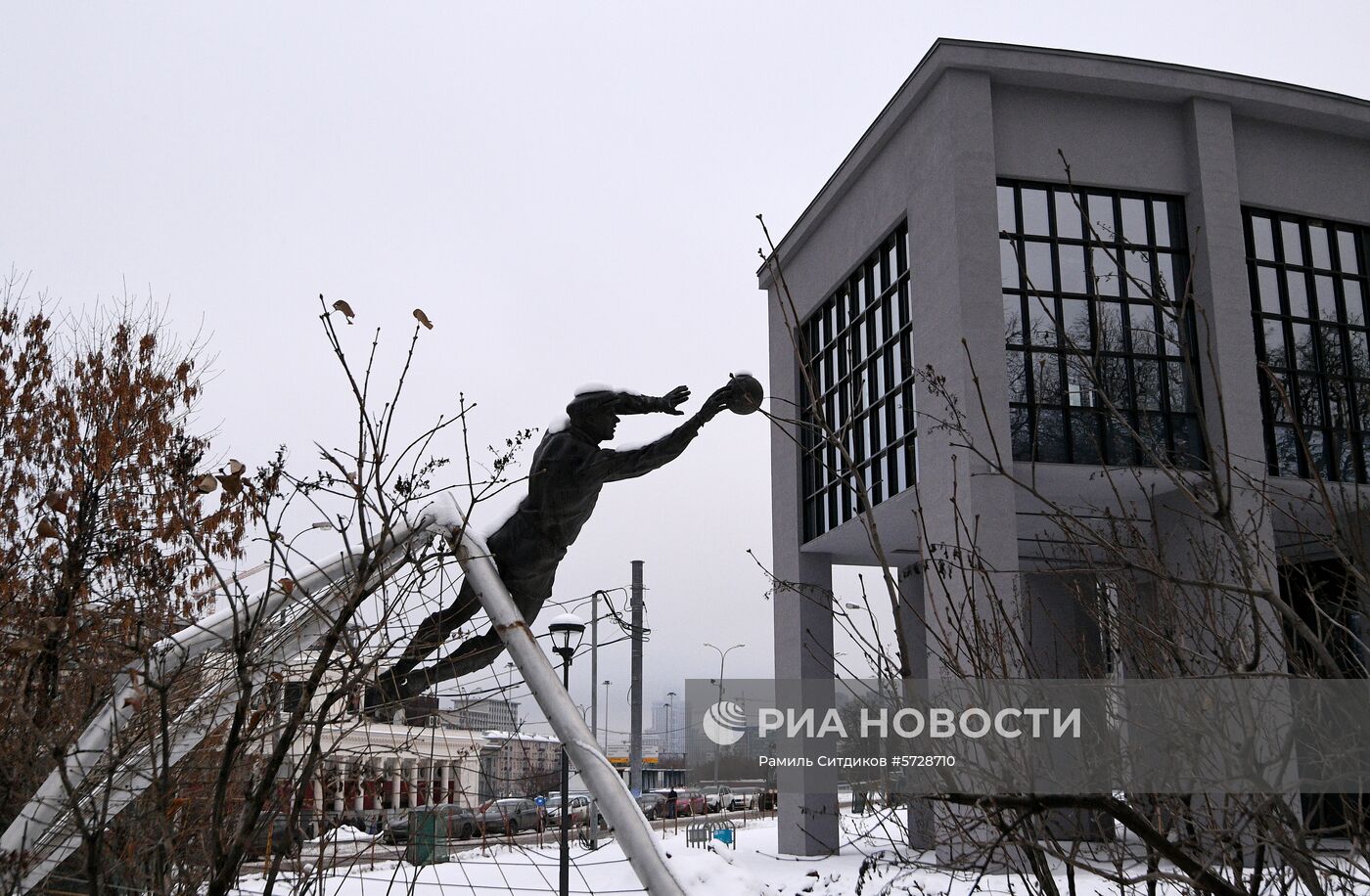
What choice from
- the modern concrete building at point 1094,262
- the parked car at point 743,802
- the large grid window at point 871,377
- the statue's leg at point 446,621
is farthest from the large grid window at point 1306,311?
the parked car at point 743,802

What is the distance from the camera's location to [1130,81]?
1689 centimetres

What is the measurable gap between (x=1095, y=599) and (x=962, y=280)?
12169 mm

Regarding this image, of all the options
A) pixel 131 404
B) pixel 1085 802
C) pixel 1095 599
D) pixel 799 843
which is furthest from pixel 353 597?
pixel 799 843

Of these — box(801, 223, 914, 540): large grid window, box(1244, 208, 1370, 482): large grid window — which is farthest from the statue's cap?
box(1244, 208, 1370, 482): large grid window

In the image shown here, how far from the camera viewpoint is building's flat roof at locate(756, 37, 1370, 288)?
1680cm

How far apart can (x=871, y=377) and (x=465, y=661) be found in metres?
15.4

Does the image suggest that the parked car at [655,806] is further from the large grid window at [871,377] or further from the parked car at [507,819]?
the parked car at [507,819]

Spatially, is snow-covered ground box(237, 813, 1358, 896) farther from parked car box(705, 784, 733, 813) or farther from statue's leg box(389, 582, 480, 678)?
statue's leg box(389, 582, 480, 678)

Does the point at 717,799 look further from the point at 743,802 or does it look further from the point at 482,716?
the point at 482,716

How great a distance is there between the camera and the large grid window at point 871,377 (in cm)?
1800

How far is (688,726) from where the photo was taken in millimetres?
17422

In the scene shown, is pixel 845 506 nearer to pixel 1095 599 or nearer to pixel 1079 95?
pixel 1079 95

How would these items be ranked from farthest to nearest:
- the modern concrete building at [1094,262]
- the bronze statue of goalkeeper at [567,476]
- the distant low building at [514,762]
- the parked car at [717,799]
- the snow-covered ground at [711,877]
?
1. the parked car at [717,799]
2. the modern concrete building at [1094,262]
3. the snow-covered ground at [711,877]
4. the bronze statue of goalkeeper at [567,476]
5. the distant low building at [514,762]

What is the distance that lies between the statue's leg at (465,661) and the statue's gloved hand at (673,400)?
123cm
